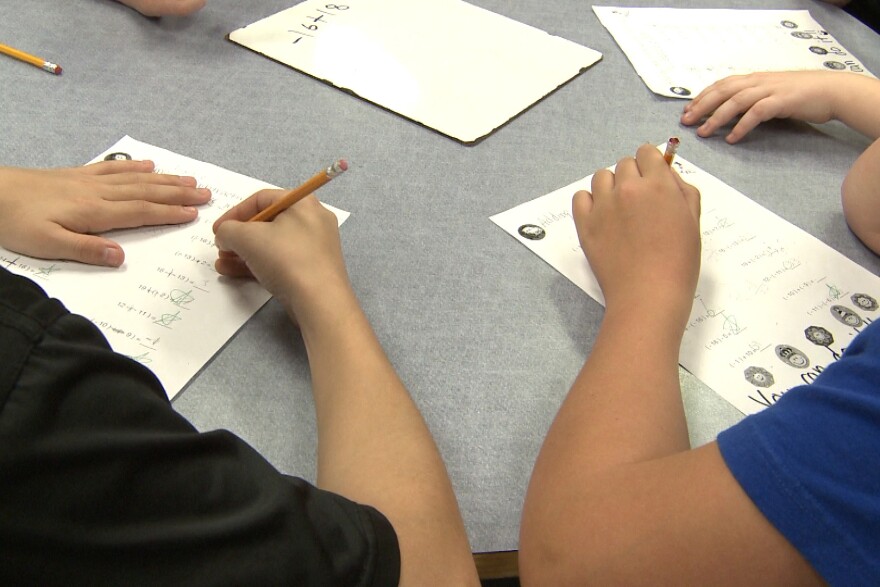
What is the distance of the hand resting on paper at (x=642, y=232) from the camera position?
1.76 ft

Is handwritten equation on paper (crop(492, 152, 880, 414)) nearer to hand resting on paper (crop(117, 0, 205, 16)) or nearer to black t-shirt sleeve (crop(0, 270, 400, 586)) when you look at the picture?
black t-shirt sleeve (crop(0, 270, 400, 586))

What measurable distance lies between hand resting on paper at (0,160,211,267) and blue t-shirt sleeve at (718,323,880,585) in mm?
482

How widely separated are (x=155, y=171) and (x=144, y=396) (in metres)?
0.41

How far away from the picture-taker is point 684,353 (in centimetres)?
52

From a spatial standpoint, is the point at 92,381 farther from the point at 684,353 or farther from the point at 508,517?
the point at 684,353

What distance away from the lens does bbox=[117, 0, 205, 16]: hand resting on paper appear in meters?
0.84

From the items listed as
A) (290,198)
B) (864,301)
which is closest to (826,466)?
(864,301)

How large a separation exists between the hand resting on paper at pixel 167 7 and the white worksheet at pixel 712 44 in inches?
21.8

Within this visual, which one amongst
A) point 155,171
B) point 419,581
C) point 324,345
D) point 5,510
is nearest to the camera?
point 5,510

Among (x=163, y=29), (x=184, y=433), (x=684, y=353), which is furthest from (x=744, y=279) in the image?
(x=163, y=29)

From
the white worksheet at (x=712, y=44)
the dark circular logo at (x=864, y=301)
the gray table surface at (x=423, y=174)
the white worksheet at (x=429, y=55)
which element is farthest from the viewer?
the white worksheet at (x=712, y=44)

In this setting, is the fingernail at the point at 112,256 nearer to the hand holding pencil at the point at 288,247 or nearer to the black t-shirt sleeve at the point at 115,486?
the hand holding pencil at the point at 288,247

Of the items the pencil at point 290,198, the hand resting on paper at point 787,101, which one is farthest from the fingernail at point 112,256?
the hand resting on paper at point 787,101

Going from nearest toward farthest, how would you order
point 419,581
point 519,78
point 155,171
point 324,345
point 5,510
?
point 5,510 → point 419,581 → point 324,345 → point 155,171 → point 519,78
